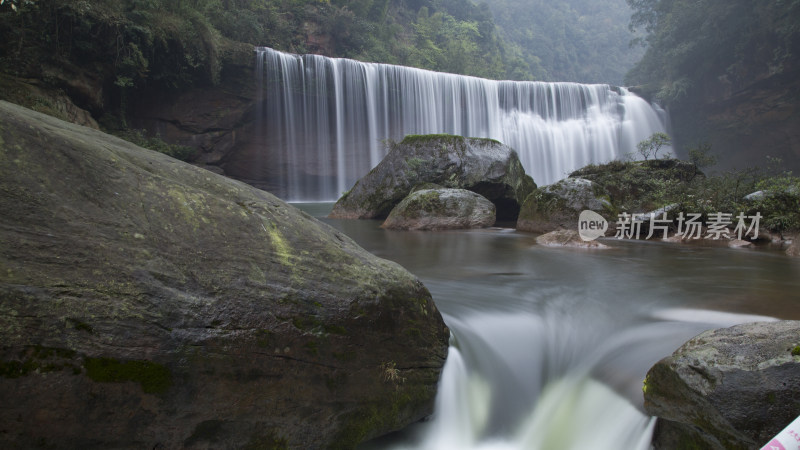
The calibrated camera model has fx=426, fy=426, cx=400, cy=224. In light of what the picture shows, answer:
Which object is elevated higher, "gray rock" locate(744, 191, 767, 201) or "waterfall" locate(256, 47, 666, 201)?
"waterfall" locate(256, 47, 666, 201)

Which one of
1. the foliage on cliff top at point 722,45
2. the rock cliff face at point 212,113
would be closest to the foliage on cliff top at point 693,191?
the rock cliff face at point 212,113

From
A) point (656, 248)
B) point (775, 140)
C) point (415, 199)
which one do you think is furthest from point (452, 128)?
point (775, 140)

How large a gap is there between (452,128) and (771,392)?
24014 mm

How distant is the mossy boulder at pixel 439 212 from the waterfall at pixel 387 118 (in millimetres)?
13195

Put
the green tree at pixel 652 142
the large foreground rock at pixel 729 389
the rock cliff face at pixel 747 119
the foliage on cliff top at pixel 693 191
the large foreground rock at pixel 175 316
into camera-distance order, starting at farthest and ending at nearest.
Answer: the rock cliff face at pixel 747 119 → the green tree at pixel 652 142 → the foliage on cliff top at pixel 693 191 → the large foreground rock at pixel 729 389 → the large foreground rock at pixel 175 316

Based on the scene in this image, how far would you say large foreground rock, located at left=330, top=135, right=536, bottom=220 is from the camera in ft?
39.4

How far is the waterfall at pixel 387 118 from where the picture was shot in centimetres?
2261

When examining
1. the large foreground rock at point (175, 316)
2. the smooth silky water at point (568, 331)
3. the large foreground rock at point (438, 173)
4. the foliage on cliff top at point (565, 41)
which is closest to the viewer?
the large foreground rock at point (175, 316)

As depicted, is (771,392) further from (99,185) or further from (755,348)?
(99,185)

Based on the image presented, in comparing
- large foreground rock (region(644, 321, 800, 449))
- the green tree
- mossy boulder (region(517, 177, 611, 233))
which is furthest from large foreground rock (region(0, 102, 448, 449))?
the green tree

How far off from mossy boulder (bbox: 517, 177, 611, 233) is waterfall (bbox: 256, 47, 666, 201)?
13.5 metres

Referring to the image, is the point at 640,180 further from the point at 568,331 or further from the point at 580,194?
the point at 568,331

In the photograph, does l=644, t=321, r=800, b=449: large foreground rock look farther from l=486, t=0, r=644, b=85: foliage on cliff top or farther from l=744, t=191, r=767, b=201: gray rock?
l=486, t=0, r=644, b=85: foliage on cliff top

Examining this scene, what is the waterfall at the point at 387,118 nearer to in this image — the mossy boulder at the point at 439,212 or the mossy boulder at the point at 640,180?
the mossy boulder at the point at 640,180
